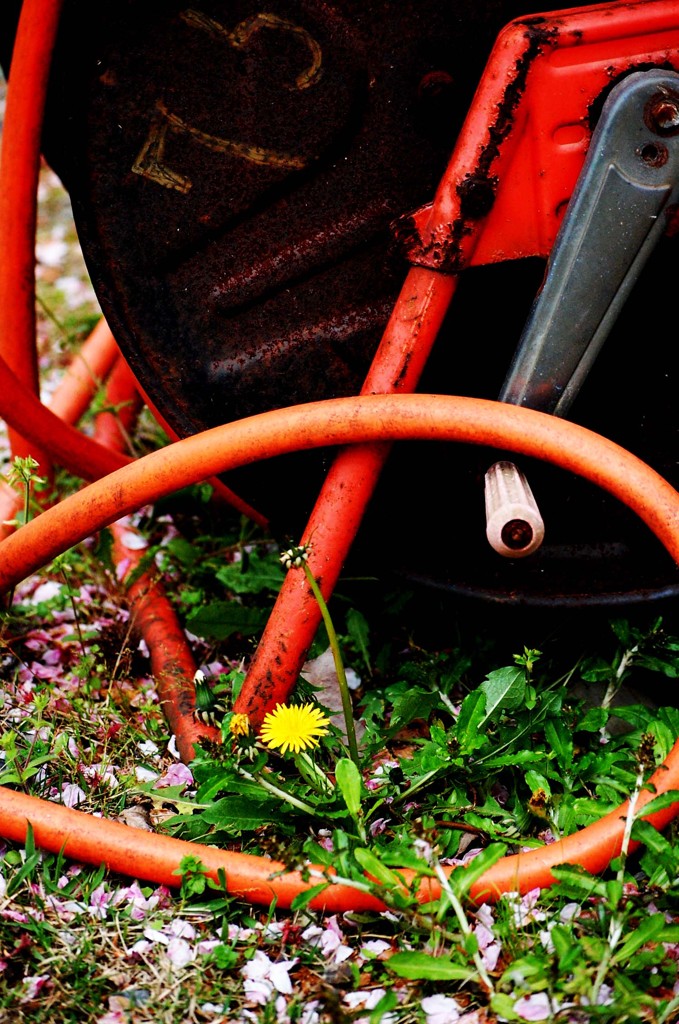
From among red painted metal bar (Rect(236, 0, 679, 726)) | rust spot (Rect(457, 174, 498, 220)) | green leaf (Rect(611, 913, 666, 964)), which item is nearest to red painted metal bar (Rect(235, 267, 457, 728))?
red painted metal bar (Rect(236, 0, 679, 726))

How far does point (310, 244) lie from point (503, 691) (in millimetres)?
826

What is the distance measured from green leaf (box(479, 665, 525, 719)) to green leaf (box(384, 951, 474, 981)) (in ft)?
1.43

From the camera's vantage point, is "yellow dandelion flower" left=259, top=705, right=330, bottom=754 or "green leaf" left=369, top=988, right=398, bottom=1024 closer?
"green leaf" left=369, top=988, right=398, bottom=1024

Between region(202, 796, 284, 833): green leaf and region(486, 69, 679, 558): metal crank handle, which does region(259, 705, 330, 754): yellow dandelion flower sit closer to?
region(202, 796, 284, 833): green leaf

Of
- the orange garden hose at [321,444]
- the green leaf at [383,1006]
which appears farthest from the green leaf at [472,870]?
the green leaf at [383,1006]

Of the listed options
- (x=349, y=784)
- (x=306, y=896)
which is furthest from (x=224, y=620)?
(x=306, y=896)

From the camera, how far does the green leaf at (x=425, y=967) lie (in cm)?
116

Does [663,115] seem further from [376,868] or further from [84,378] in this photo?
[84,378]

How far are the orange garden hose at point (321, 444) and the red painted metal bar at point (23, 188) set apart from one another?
0.50m

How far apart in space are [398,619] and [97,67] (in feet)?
3.77

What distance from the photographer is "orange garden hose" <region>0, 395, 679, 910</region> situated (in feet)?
4.22

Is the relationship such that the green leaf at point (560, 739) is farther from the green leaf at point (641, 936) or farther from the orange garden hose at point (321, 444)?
the green leaf at point (641, 936)

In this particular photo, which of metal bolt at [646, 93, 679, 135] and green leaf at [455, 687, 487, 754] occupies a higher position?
metal bolt at [646, 93, 679, 135]

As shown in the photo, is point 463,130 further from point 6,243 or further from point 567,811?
point 567,811
